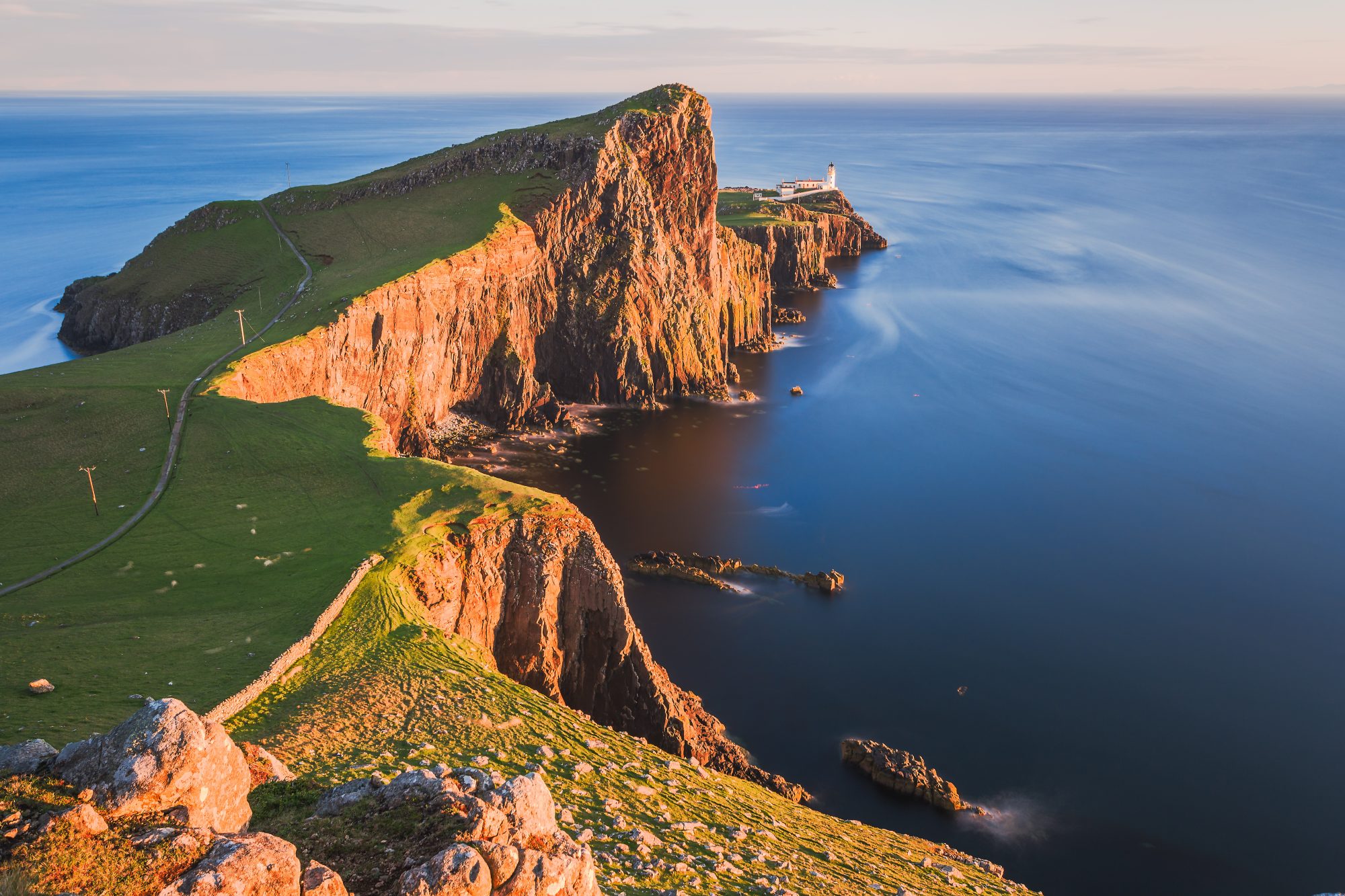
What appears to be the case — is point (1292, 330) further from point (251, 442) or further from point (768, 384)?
point (251, 442)

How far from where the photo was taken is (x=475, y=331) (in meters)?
103

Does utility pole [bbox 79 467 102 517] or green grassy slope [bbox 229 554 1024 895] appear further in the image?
utility pole [bbox 79 467 102 517]

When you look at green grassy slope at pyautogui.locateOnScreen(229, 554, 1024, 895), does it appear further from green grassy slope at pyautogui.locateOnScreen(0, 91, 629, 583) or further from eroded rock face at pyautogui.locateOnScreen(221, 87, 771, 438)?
eroded rock face at pyautogui.locateOnScreen(221, 87, 771, 438)

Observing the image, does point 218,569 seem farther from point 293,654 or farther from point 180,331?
point 180,331

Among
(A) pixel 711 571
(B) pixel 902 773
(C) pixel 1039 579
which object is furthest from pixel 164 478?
(C) pixel 1039 579

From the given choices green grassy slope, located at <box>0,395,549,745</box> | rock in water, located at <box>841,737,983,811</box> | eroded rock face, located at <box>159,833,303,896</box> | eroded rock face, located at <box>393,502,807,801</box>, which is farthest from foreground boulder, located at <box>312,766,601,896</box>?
rock in water, located at <box>841,737,983,811</box>

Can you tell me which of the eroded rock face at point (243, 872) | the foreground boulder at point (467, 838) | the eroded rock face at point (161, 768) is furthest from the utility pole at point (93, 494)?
the eroded rock face at point (243, 872)

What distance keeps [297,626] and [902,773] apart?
109 ft

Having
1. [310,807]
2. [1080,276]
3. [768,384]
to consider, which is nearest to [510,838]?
[310,807]

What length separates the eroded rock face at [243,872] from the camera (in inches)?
636

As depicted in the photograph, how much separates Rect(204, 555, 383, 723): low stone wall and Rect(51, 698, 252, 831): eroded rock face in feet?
39.2

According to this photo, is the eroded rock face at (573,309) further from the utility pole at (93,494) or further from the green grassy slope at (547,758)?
the green grassy slope at (547,758)

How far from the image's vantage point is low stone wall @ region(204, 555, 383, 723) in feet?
110

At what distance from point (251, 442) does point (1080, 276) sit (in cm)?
17786
